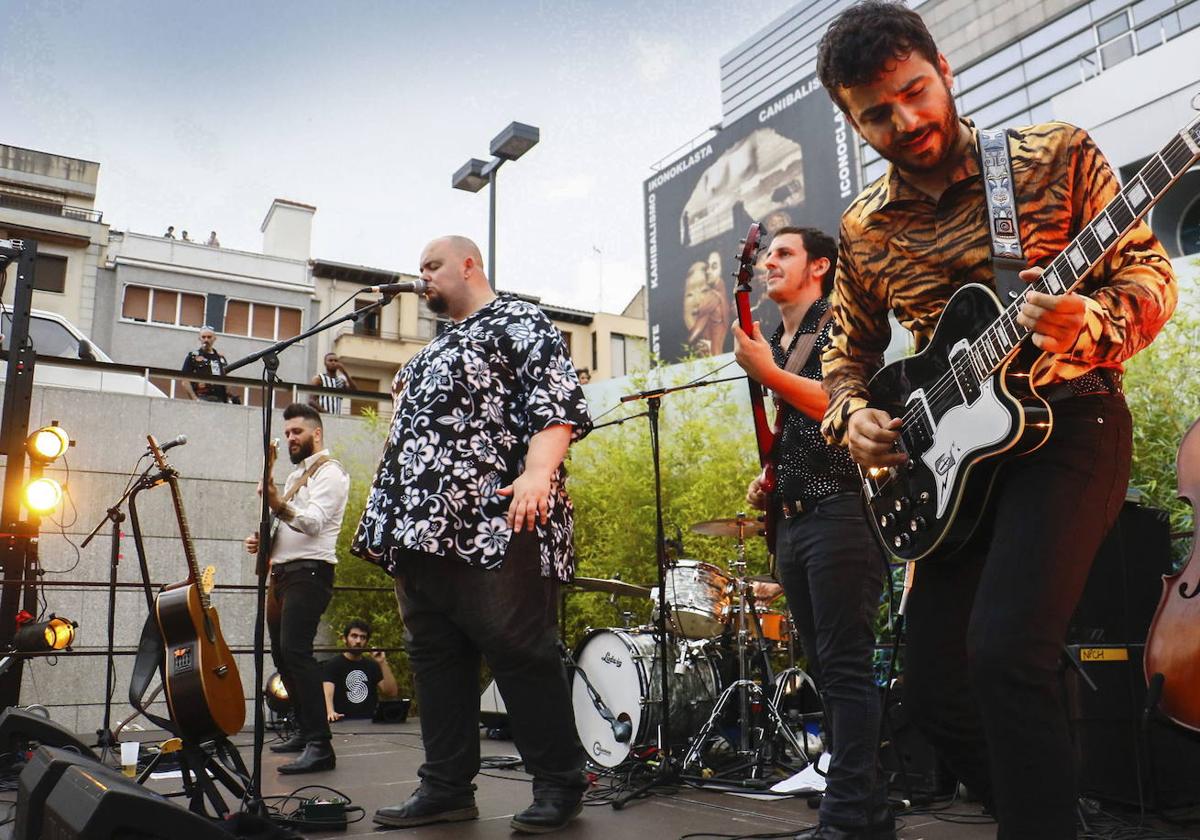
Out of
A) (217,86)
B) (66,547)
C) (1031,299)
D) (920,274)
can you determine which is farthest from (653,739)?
(217,86)

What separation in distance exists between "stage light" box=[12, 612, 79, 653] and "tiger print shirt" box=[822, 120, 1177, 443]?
5.39 m

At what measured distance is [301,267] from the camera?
96.7 feet

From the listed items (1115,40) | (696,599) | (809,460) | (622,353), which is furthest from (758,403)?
(622,353)

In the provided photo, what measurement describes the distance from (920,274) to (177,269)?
2898 cm

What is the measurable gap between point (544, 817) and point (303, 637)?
2367 millimetres

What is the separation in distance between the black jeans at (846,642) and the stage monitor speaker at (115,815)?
164 centimetres

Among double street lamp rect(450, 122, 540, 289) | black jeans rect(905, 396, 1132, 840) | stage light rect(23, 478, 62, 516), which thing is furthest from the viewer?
double street lamp rect(450, 122, 540, 289)

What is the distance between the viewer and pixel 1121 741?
12.0 ft

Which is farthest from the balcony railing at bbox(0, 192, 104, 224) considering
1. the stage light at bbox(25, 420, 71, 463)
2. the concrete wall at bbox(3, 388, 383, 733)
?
the stage light at bbox(25, 420, 71, 463)

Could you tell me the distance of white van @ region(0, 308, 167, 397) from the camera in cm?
1033

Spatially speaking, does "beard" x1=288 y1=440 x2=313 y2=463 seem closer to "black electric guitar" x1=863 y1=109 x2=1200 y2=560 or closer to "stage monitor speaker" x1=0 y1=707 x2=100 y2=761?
"stage monitor speaker" x1=0 y1=707 x2=100 y2=761

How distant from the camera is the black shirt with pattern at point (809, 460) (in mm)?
2746

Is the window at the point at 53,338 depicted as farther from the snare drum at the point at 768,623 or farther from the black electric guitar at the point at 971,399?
the black electric guitar at the point at 971,399

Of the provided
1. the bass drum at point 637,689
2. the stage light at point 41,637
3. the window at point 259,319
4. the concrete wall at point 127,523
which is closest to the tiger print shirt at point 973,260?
the bass drum at point 637,689
